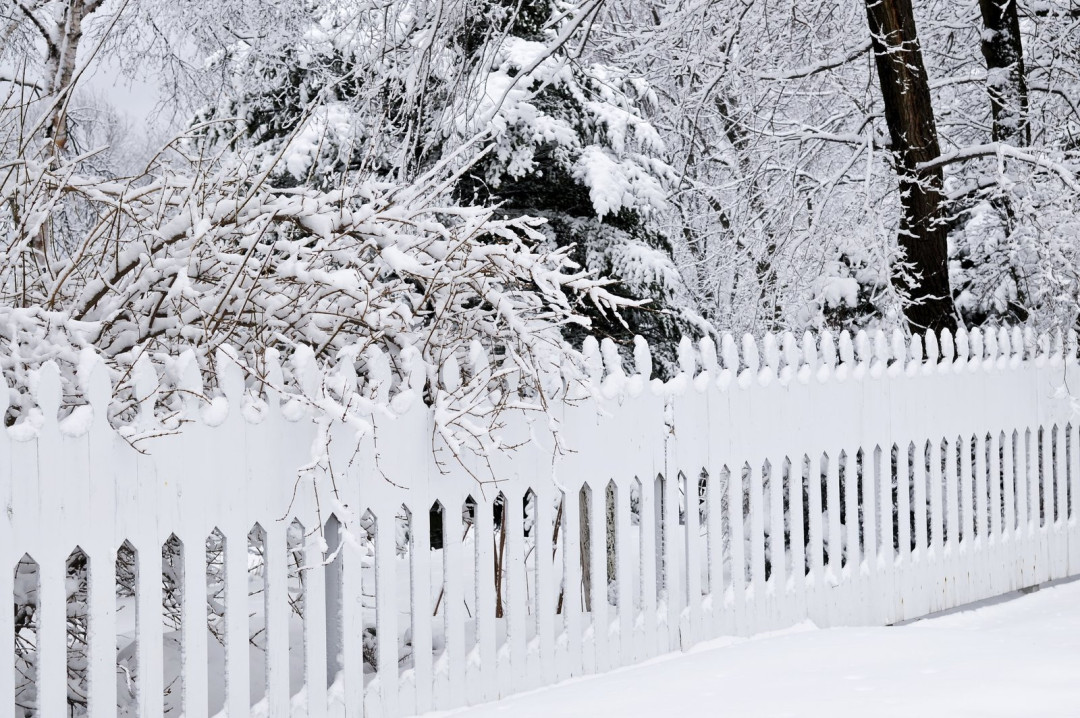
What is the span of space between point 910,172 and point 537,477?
3901mm

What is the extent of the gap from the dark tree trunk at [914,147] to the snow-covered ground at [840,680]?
2593 millimetres

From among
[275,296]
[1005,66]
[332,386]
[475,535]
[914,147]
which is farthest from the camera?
[1005,66]

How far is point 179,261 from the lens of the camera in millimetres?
3311

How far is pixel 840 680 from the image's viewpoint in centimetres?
384

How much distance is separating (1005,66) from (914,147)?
1.50 m

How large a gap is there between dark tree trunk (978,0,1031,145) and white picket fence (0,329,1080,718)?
203 cm

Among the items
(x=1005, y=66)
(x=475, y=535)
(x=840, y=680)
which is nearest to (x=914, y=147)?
(x=1005, y=66)

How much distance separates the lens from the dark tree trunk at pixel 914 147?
6801 millimetres

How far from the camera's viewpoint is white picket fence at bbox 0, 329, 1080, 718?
296 cm

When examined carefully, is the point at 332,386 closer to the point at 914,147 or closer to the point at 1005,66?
the point at 914,147

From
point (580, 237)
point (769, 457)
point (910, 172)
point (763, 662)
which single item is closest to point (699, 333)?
point (580, 237)

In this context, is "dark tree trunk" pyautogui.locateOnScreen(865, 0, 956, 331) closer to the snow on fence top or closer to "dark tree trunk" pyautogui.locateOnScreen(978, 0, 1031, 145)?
"dark tree trunk" pyautogui.locateOnScreen(978, 0, 1031, 145)

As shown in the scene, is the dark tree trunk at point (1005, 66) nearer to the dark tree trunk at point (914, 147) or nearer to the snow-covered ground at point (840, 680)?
the dark tree trunk at point (914, 147)

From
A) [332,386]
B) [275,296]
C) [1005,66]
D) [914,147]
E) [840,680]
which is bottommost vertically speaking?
[840,680]
